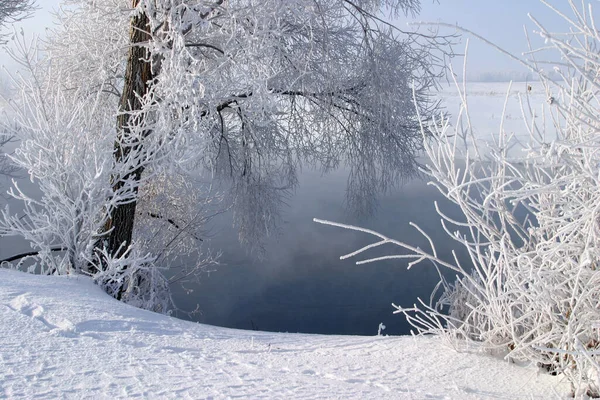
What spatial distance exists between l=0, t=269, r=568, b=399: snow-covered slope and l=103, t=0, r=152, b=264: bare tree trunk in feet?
9.97

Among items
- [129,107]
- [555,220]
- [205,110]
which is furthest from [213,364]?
[205,110]

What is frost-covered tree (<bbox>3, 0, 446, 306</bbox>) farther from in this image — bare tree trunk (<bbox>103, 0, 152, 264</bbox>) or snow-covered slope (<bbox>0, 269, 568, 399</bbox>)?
snow-covered slope (<bbox>0, 269, 568, 399</bbox>)

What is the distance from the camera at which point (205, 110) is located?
8.09m

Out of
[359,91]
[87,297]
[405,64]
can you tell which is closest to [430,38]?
[405,64]

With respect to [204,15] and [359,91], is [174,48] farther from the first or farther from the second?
[359,91]

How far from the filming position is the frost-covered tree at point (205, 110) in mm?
5664

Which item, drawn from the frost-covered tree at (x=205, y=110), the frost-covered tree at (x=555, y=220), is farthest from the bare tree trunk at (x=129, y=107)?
the frost-covered tree at (x=555, y=220)

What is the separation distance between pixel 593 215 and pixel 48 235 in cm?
513

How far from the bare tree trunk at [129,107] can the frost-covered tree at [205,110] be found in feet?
0.06

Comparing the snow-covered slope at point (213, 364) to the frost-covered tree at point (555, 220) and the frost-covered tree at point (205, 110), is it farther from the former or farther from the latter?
the frost-covered tree at point (205, 110)

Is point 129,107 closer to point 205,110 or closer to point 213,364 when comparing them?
point 205,110

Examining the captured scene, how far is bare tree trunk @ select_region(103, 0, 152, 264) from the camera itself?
6477mm

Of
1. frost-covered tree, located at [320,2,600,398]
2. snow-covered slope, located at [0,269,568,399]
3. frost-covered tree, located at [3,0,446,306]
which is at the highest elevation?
frost-covered tree, located at [3,0,446,306]

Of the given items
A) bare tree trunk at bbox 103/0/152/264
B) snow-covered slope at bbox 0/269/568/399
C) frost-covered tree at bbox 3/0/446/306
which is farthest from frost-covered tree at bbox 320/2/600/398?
bare tree trunk at bbox 103/0/152/264
